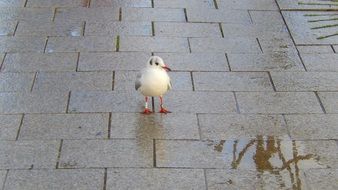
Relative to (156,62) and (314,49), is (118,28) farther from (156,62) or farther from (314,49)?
(314,49)

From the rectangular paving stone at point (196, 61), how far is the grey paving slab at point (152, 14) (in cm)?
106

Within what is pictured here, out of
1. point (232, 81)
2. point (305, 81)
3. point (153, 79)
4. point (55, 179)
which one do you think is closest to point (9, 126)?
point (55, 179)

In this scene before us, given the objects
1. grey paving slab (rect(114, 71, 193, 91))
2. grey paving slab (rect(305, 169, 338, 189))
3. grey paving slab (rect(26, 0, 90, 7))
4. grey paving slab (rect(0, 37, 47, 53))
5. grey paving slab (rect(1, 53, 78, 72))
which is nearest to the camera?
grey paving slab (rect(305, 169, 338, 189))

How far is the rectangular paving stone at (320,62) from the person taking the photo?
300 inches

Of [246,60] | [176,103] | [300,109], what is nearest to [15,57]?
[176,103]

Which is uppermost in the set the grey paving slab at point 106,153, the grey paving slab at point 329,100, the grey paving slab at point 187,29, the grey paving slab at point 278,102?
the grey paving slab at point 329,100

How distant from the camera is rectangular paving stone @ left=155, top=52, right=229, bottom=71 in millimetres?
7511

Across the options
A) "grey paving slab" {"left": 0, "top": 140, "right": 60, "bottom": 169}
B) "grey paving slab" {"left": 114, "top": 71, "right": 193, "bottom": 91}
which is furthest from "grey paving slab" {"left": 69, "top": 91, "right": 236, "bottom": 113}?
"grey paving slab" {"left": 0, "top": 140, "right": 60, "bottom": 169}

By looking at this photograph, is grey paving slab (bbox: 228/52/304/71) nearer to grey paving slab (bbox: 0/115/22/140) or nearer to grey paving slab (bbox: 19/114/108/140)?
grey paving slab (bbox: 19/114/108/140)

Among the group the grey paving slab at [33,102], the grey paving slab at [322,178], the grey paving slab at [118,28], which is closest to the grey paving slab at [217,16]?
the grey paving slab at [118,28]

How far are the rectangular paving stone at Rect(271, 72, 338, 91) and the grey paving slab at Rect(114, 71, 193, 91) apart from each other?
40.7 inches

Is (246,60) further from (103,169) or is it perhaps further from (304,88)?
(103,169)

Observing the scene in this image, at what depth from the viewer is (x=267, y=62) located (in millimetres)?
7703

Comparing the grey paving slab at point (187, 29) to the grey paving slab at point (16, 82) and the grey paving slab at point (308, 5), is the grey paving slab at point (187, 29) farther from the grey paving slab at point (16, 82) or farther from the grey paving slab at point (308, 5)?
the grey paving slab at point (16, 82)
